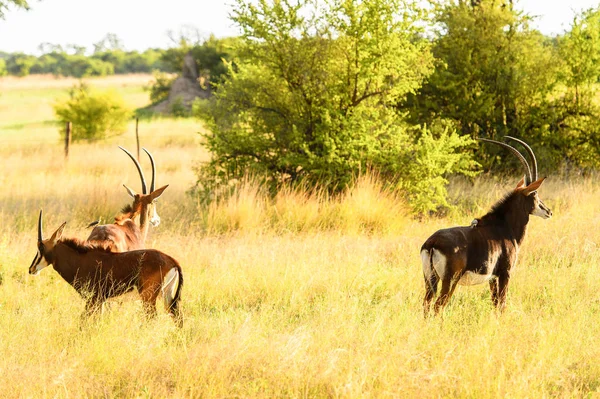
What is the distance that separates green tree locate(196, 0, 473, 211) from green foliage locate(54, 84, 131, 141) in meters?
16.0

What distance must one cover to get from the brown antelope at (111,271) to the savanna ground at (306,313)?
169mm

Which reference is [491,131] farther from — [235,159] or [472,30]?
[235,159]

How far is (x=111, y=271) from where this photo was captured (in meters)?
5.41

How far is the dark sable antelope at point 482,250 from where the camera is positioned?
545 cm

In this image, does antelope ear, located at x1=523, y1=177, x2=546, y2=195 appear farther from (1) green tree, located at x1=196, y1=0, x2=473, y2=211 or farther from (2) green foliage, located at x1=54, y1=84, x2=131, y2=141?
(2) green foliage, located at x1=54, y1=84, x2=131, y2=141

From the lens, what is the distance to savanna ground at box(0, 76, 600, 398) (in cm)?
441

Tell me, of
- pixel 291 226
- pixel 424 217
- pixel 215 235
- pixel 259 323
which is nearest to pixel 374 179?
pixel 424 217

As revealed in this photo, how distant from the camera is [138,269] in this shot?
532cm

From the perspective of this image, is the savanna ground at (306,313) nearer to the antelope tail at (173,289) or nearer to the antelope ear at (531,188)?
the antelope tail at (173,289)

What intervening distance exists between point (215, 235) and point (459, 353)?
17.4 feet

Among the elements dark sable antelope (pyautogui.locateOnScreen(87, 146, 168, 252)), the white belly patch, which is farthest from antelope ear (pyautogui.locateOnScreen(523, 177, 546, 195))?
dark sable antelope (pyautogui.locateOnScreen(87, 146, 168, 252))

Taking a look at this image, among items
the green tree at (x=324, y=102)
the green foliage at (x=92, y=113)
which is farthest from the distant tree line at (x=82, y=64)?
the green tree at (x=324, y=102)

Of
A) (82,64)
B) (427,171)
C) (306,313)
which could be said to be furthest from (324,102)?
(82,64)

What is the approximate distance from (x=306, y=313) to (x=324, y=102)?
597 cm
